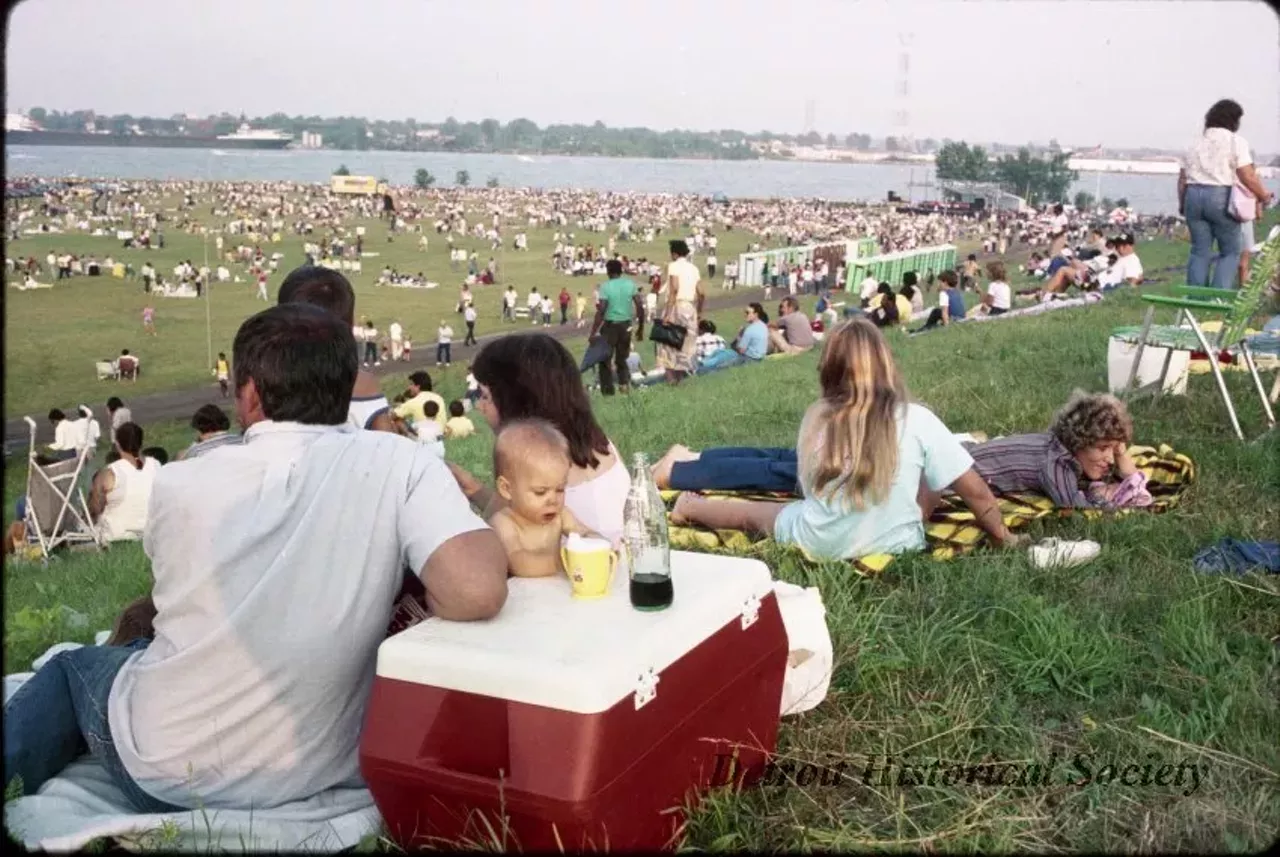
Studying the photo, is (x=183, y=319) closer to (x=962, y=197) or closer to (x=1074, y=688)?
(x=1074, y=688)

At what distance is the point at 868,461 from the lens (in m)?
4.42

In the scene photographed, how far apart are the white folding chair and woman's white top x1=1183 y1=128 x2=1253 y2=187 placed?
28.5 feet

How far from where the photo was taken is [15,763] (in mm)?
2760

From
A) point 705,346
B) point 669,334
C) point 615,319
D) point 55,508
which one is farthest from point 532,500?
point 705,346

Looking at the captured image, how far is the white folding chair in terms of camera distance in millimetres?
9250

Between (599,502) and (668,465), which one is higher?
(599,502)

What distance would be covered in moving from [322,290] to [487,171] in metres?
147

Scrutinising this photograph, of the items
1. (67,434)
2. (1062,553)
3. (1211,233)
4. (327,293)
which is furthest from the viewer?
(67,434)

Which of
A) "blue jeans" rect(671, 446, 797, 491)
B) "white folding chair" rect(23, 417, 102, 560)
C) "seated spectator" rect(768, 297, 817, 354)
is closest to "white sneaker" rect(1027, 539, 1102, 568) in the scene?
"blue jeans" rect(671, 446, 797, 491)

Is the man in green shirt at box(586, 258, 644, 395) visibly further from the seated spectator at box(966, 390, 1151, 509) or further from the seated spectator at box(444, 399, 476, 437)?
the seated spectator at box(966, 390, 1151, 509)

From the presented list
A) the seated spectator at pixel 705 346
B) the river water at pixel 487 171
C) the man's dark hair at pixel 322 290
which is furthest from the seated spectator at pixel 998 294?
the river water at pixel 487 171

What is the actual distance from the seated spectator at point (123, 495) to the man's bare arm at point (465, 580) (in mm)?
7566

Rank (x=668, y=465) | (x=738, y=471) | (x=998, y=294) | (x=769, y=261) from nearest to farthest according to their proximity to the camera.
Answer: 1. (x=738, y=471)
2. (x=668, y=465)
3. (x=998, y=294)
4. (x=769, y=261)

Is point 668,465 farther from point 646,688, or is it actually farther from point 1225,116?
point 1225,116
